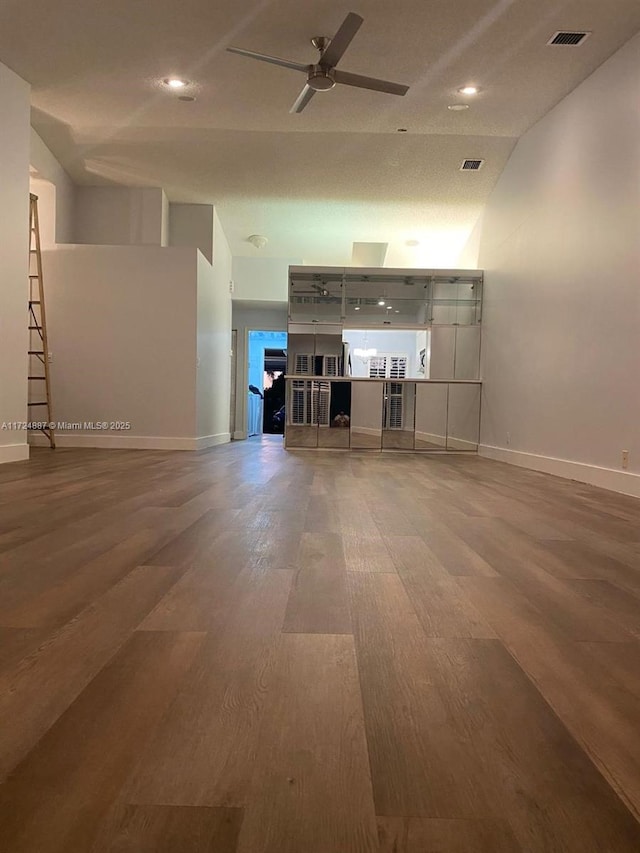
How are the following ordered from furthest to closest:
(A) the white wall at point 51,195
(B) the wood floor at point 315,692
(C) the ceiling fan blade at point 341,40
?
(A) the white wall at point 51,195 < (C) the ceiling fan blade at point 341,40 < (B) the wood floor at point 315,692

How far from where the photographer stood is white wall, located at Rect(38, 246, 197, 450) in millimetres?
7488

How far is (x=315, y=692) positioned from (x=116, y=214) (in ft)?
26.8

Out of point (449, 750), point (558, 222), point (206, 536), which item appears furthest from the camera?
point (558, 222)

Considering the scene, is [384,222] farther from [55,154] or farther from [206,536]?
[206,536]

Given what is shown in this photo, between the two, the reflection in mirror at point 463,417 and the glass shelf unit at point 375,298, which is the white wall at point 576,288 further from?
the glass shelf unit at point 375,298

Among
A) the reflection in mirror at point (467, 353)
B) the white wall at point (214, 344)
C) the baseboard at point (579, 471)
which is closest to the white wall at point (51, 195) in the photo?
the white wall at point (214, 344)

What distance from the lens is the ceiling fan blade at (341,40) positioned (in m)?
4.09

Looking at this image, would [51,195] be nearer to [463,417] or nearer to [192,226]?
[192,226]

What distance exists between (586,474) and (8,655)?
451 cm

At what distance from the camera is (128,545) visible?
214 cm

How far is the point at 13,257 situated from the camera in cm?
533

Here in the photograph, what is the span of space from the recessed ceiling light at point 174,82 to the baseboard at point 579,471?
15.4 ft

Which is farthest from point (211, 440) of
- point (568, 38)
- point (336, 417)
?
point (568, 38)

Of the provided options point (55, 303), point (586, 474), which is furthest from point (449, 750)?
point (55, 303)
